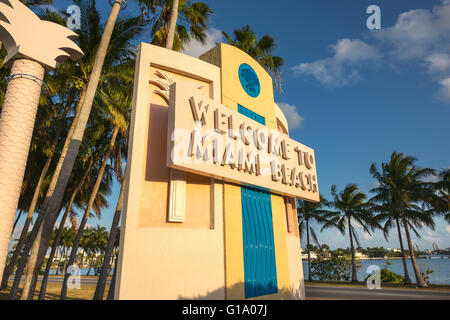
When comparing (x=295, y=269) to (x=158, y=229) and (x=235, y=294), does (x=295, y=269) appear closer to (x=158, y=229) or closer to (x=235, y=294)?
(x=235, y=294)

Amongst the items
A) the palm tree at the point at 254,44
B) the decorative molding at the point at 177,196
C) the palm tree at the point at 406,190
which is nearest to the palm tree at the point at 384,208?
the palm tree at the point at 406,190

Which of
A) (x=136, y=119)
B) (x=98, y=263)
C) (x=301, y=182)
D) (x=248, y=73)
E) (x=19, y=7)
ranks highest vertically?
(x=248, y=73)

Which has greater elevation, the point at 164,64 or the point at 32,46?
the point at 164,64

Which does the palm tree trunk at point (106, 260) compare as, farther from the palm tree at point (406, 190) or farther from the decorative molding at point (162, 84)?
the palm tree at point (406, 190)

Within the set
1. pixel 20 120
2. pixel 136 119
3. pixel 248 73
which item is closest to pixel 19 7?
pixel 20 120

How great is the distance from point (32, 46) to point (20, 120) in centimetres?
158

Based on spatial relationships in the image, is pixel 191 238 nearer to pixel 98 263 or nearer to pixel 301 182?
pixel 301 182

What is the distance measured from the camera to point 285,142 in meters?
10.5

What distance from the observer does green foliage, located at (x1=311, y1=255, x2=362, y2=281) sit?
31.3m

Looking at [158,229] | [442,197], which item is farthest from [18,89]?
[442,197]

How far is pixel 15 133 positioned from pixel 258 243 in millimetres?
6915

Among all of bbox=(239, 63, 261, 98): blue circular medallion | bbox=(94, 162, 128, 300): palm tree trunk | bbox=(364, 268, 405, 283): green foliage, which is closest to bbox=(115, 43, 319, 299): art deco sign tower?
bbox=(239, 63, 261, 98): blue circular medallion

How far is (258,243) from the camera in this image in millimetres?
8445

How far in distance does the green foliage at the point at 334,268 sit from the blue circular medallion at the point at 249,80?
93.5ft
